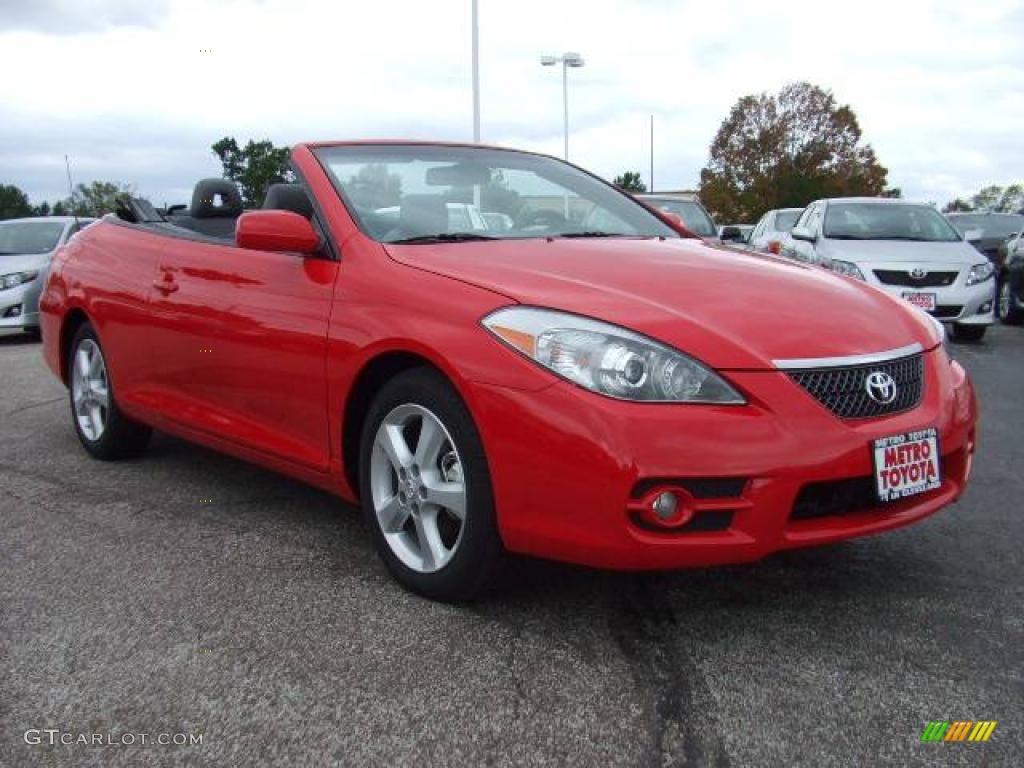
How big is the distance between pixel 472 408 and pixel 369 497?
2.12ft

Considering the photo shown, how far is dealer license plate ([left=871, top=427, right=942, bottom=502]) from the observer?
2.71 metres

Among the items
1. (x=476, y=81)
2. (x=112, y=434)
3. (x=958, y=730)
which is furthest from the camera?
(x=476, y=81)

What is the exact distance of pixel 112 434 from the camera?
4.86 m

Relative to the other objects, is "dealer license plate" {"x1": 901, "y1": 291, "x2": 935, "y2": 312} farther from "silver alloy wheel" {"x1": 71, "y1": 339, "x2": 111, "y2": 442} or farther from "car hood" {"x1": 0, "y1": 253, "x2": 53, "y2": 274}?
"car hood" {"x1": 0, "y1": 253, "x2": 53, "y2": 274}

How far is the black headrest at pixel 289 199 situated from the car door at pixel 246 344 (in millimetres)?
227

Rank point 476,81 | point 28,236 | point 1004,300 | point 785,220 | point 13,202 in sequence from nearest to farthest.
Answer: point 1004,300 → point 28,236 → point 785,220 → point 476,81 → point 13,202

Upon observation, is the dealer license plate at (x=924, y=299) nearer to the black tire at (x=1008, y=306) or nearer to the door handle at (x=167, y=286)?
the black tire at (x=1008, y=306)

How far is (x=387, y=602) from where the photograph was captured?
120 inches

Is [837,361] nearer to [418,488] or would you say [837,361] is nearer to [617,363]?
[617,363]

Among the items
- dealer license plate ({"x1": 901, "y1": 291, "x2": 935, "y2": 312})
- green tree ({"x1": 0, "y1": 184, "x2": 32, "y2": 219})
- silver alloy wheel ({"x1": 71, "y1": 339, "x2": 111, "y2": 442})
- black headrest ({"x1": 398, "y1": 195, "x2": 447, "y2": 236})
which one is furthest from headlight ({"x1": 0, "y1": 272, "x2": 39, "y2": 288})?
green tree ({"x1": 0, "y1": 184, "x2": 32, "y2": 219})

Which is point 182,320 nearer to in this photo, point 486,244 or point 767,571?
point 486,244

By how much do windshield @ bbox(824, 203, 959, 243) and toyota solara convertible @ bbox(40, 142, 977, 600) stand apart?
23.1 ft

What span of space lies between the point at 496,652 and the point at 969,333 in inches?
362

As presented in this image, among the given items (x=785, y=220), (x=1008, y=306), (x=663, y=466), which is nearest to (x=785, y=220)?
(x=785, y=220)
